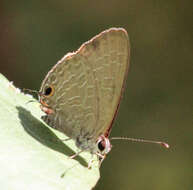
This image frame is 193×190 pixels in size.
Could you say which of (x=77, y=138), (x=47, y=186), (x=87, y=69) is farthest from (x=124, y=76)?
(x=47, y=186)

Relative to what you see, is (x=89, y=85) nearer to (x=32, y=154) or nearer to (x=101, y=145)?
(x=101, y=145)

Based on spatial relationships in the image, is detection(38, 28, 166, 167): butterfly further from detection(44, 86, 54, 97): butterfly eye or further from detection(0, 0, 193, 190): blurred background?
detection(0, 0, 193, 190): blurred background

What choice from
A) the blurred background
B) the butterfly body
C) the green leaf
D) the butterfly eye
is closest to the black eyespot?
the butterfly body

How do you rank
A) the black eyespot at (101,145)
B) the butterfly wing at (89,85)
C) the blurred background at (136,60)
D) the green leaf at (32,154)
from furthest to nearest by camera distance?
the blurred background at (136,60)
the black eyespot at (101,145)
the butterfly wing at (89,85)
the green leaf at (32,154)

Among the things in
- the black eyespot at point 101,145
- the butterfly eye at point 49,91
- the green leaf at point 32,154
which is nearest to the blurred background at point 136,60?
the black eyespot at point 101,145

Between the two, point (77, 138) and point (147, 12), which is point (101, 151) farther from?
point (147, 12)

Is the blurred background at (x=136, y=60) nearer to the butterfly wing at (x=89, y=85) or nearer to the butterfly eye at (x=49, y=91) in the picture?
the butterfly wing at (x=89, y=85)
